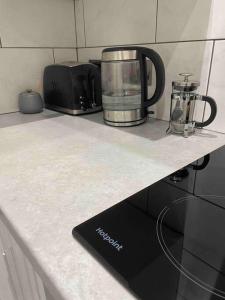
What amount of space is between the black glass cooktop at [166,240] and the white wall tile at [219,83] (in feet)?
Result: 1.04

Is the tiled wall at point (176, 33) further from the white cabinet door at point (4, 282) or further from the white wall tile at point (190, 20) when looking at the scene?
the white cabinet door at point (4, 282)

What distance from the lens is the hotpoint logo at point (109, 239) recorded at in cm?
29

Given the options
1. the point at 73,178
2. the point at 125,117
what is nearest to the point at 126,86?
the point at 125,117

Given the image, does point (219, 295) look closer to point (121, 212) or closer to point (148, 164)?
point (121, 212)

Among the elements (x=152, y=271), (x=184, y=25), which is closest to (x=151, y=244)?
(x=152, y=271)

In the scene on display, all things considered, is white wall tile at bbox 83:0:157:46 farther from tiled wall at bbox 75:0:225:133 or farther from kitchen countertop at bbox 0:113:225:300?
kitchen countertop at bbox 0:113:225:300

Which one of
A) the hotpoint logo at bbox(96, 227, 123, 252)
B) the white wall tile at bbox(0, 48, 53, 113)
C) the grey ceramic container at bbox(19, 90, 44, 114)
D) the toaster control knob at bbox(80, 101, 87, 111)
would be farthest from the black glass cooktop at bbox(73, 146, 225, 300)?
the white wall tile at bbox(0, 48, 53, 113)

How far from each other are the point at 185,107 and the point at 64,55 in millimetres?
749

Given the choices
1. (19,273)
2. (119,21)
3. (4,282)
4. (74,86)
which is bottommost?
(4,282)

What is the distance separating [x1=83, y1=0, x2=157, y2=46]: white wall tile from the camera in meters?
0.80

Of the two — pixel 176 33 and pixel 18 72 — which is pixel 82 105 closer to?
pixel 18 72

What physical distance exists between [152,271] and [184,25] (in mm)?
710

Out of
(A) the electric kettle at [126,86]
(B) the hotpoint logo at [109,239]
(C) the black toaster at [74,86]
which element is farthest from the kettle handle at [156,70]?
(B) the hotpoint logo at [109,239]

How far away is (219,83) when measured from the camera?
0.67 m
